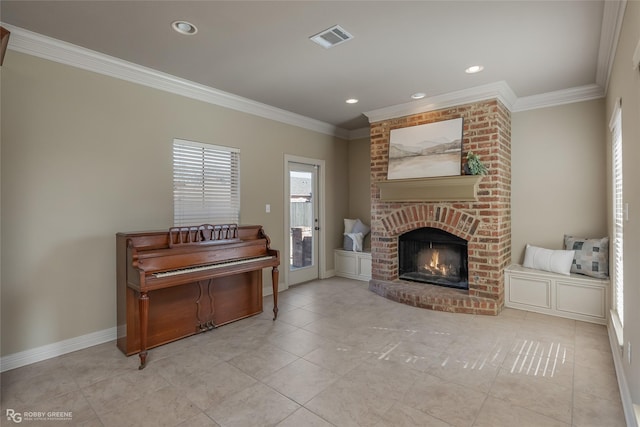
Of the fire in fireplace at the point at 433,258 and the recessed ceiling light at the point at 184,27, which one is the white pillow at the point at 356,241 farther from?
the recessed ceiling light at the point at 184,27

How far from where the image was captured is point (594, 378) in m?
2.43

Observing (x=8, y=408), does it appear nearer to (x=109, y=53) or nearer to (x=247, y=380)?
(x=247, y=380)

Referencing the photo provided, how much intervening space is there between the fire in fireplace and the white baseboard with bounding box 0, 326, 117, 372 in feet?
12.3

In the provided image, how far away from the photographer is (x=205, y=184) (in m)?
3.95

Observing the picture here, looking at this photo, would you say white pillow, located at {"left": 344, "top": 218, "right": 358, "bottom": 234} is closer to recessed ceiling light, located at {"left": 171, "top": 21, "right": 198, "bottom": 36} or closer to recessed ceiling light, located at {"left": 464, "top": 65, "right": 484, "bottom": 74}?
recessed ceiling light, located at {"left": 464, "top": 65, "right": 484, "bottom": 74}

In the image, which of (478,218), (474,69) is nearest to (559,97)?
(474,69)

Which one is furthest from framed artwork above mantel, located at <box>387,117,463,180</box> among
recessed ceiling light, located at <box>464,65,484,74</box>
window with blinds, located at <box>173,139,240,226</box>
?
window with blinds, located at <box>173,139,240,226</box>

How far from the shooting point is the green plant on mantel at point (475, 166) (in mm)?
3877

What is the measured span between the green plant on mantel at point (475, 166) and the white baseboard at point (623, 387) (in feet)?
6.41

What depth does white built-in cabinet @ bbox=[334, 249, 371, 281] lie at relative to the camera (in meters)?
5.43

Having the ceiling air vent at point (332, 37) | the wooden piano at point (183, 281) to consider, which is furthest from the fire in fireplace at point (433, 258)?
the ceiling air vent at point (332, 37)

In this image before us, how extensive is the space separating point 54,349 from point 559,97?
19.5ft

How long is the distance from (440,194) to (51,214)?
4.10 m

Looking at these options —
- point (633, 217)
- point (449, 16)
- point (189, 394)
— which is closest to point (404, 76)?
point (449, 16)
